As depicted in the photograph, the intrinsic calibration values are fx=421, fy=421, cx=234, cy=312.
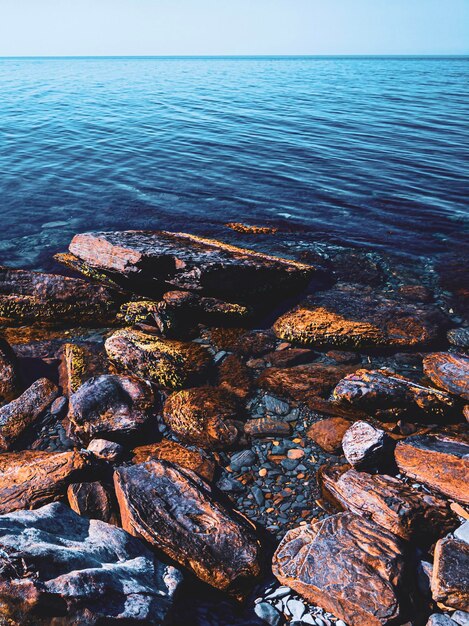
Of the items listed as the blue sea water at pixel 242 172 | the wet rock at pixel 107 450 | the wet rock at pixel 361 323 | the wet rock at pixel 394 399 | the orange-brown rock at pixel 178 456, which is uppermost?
the blue sea water at pixel 242 172

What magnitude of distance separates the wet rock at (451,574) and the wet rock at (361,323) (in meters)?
5.00

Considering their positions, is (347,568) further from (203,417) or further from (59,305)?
(59,305)

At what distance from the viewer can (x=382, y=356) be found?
9.68 metres

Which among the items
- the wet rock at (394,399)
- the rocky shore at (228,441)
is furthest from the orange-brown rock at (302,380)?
the wet rock at (394,399)

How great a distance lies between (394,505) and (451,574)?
100 centimetres

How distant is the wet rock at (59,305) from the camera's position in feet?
35.8

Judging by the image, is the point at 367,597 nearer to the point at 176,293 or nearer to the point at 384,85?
the point at 176,293

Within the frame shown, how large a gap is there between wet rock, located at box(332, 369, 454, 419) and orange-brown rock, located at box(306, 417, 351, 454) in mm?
481

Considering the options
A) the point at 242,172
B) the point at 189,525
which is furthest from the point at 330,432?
the point at 242,172

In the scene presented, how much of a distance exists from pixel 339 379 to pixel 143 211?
1270cm

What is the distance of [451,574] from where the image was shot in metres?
5.02

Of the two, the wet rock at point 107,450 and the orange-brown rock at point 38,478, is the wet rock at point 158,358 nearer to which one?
the wet rock at point 107,450

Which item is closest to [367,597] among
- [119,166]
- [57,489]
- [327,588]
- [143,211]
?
[327,588]

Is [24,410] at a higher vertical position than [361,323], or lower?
lower
